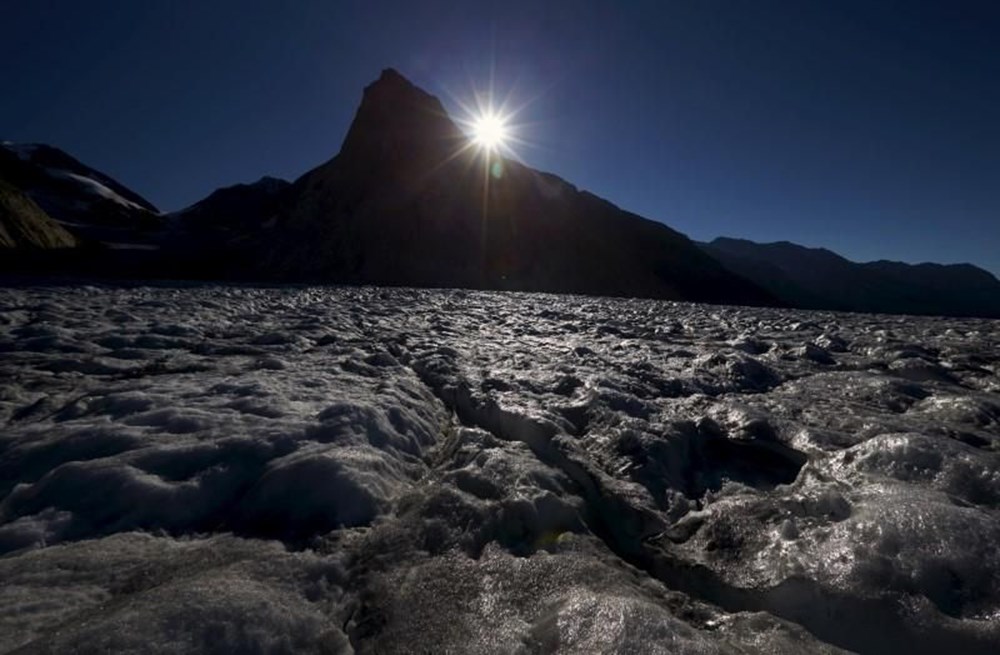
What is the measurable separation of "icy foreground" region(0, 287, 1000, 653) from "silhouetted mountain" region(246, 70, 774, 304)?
39259 mm

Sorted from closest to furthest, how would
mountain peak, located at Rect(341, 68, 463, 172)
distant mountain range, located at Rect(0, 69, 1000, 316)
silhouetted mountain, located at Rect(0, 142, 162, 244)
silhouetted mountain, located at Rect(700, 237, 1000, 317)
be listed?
distant mountain range, located at Rect(0, 69, 1000, 316) → mountain peak, located at Rect(341, 68, 463, 172) → silhouetted mountain, located at Rect(0, 142, 162, 244) → silhouetted mountain, located at Rect(700, 237, 1000, 317)

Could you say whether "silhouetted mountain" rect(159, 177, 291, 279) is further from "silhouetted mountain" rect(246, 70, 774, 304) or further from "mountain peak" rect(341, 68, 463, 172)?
"mountain peak" rect(341, 68, 463, 172)

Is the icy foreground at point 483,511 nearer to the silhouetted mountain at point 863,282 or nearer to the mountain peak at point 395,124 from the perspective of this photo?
the mountain peak at point 395,124

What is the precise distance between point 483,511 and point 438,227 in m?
45.4

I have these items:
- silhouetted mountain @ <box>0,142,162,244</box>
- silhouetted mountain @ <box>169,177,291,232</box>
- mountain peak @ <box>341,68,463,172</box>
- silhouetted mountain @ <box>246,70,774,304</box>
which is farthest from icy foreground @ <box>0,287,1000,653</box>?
silhouetted mountain @ <box>169,177,291,232</box>

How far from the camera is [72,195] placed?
78.7 meters

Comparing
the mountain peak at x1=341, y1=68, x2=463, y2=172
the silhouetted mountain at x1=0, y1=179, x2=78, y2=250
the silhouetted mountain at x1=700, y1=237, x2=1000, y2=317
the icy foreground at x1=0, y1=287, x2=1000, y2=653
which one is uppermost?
the mountain peak at x1=341, y1=68, x2=463, y2=172

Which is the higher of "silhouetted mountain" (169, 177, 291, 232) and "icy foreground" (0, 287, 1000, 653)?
"silhouetted mountain" (169, 177, 291, 232)

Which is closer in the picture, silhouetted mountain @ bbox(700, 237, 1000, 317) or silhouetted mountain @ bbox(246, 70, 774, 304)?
silhouetted mountain @ bbox(246, 70, 774, 304)

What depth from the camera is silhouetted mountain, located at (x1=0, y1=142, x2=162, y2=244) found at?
222 feet

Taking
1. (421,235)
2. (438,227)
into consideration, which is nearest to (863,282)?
(438,227)

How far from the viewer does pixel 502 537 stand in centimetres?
261

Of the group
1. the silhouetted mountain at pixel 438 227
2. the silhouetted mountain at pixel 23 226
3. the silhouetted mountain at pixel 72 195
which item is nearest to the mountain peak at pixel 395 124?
→ the silhouetted mountain at pixel 438 227

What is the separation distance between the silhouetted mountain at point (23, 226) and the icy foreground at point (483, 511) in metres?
38.2
